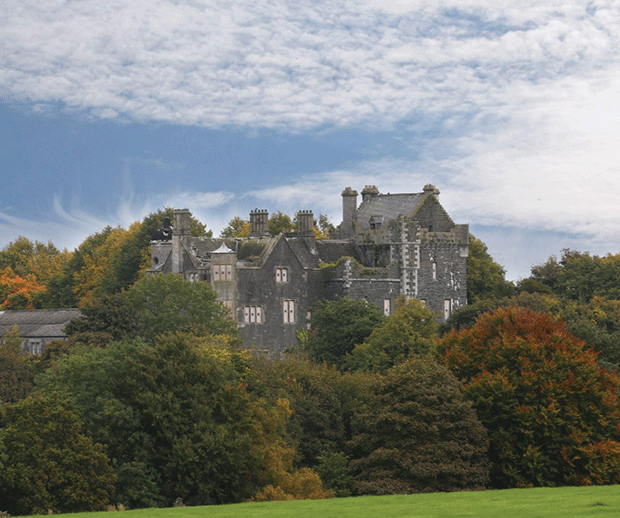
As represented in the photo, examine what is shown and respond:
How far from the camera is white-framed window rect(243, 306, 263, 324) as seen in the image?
82.1 metres

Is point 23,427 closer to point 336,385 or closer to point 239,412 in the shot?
point 239,412

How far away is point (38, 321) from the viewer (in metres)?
98.4

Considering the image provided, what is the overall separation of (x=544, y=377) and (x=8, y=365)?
3420cm

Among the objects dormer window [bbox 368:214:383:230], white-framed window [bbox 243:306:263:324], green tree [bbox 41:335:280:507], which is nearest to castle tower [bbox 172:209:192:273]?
white-framed window [bbox 243:306:263:324]

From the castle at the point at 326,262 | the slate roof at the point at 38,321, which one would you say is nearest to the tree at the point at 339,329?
the castle at the point at 326,262

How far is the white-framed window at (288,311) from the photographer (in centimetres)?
8431

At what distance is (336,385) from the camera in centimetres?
5847

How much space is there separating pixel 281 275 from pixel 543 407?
118 feet

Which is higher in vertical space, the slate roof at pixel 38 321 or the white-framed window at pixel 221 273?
the white-framed window at pixel 221 273

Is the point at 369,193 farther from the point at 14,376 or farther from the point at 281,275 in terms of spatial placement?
the point at 14,376

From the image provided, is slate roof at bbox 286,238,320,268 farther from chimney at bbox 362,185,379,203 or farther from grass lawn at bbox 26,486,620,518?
grass lawn at bbox 26,486,620,518

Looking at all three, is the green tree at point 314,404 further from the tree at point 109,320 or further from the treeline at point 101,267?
the treeline at point 101,267

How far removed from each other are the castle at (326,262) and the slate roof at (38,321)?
32.2ft

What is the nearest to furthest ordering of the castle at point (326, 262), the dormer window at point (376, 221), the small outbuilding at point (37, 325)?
the castle at point (326, 262) < the dormer window at point (376, 221) < the small outbuilding at point (37, 325)
